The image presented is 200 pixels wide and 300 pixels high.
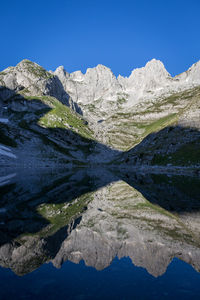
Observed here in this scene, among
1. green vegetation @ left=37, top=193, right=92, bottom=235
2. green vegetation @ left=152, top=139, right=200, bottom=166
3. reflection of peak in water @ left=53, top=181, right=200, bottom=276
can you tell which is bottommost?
green vegetation @ left=37, top=193, right=92, bottom=235

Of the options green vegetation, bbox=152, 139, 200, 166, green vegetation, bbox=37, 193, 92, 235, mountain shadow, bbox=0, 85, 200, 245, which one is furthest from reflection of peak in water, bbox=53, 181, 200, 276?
Result: green vegetation, bbox=152, 139, 200, 166

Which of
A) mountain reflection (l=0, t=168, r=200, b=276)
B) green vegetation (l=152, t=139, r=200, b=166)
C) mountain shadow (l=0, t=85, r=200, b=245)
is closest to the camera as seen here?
mountain reflection (l=0, t=168, r=200, b=276)

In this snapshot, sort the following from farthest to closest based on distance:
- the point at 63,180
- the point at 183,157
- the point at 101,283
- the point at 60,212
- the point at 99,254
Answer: the point at 183,157 < the point at 63,180 < the point at 60,212 < the point at 99,254 < the point at 101,283

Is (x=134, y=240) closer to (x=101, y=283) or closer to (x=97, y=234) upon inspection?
(x=97, y=234)

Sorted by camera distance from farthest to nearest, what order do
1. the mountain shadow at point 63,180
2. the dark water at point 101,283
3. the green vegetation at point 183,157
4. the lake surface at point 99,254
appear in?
the green vegetation at point 183,157
the mountain shadow at point 63,180
the lake surface at point 99,254
the dark water at point 101,283

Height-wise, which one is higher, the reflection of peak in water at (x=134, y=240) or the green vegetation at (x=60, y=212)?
the reflection of peak in water at (x=134, y=240)

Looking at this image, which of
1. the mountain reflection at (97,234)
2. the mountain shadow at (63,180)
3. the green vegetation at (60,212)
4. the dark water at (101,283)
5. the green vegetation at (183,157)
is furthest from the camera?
the green vegetation at (183,157)

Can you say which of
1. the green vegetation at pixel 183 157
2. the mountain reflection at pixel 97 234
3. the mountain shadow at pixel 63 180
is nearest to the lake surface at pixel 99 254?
the mountain reflection at pixel 97 234

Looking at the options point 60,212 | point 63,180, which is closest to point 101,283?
point 60,212

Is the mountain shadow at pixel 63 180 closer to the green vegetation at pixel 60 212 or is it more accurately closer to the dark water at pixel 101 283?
the green vegetation at pixel 60 212

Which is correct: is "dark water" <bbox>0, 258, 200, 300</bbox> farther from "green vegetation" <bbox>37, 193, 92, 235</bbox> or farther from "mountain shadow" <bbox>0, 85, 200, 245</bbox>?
"green vegetation" <bbox>37, 193, 92, 235</bbox>

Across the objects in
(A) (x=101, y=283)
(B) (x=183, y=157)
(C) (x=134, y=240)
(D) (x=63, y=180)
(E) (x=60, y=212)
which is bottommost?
(E) (x=60, y=212)

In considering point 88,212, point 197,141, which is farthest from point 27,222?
point 197,141

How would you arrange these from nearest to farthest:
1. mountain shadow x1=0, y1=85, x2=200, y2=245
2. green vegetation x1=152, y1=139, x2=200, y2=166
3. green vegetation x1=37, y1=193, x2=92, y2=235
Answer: green vegetation x1=37, y1=193, x2=92, y2=235
mountain shadow x1=0, y1=85, x2=200, y2=245
green vegetation x1=152, y1=139, x2=200, y2=166
